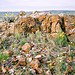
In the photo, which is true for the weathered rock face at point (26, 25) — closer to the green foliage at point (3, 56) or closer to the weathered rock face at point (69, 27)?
the weathered rock face at point (69, 27)

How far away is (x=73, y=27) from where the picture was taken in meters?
5.25

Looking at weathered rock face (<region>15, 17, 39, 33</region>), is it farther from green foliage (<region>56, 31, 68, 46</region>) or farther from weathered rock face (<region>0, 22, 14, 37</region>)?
green foliage (<region>56, 31, 68, 46</region>)

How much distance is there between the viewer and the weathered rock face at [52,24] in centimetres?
536

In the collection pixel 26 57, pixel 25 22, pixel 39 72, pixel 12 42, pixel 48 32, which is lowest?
pixel 39 72

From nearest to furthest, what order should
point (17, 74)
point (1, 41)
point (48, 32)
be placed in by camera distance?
1. point (17, 74)
2. point (1, 41)
3. point (48, 32)

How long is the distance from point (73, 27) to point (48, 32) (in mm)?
1244

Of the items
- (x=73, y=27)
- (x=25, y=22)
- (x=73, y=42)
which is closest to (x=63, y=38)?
(x=73, y=42)

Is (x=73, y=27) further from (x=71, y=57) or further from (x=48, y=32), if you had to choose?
(x=71, y=57)

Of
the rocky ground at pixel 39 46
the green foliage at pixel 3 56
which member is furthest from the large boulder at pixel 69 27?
the green foliage at pixel 3 56

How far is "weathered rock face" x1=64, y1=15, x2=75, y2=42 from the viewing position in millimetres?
5034

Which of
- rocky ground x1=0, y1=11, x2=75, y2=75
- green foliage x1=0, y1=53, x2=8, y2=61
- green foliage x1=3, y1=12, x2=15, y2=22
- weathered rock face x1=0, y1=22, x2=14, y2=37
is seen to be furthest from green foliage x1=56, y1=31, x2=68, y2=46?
green foliage x1=3, y1=12, x2=15, y2=22

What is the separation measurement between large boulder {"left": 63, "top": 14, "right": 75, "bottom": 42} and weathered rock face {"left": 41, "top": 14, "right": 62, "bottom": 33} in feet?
1.08

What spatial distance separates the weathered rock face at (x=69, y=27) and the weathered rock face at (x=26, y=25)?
59.9 inches

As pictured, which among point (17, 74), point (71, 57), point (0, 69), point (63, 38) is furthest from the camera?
point (63, 38)
